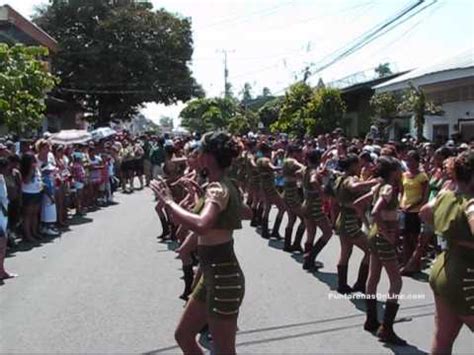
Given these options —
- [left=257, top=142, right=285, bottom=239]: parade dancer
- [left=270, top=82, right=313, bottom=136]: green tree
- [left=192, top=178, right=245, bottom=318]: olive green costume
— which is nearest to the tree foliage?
[left=270, top=82, right=313, bottom=136]: green tree

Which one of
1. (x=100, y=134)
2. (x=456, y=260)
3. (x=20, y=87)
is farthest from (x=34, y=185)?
(x=100, y=134)

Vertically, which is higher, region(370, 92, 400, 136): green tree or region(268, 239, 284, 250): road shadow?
region(370, 92, 400, 136): green tree

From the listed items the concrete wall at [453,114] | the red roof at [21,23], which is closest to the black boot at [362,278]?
the concrete wall at [453,114]

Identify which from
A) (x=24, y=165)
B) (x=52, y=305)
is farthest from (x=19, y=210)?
(x=52, y=305)

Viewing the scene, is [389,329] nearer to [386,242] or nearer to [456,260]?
[386,242]

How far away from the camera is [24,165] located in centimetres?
1219

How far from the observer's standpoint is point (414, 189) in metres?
9.43

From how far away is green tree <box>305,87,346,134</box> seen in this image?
1014 inches

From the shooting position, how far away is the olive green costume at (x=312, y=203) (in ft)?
31.5

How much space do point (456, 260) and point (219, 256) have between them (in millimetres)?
1536

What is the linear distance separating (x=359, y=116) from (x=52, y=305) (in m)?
25.4

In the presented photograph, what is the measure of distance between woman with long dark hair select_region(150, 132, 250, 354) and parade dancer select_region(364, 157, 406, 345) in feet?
7.26

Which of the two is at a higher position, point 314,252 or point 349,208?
point 349,208

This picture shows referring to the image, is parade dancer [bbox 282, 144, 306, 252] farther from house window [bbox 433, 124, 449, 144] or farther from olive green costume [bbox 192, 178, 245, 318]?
house window [bbox 433, 124, 449, 144]
